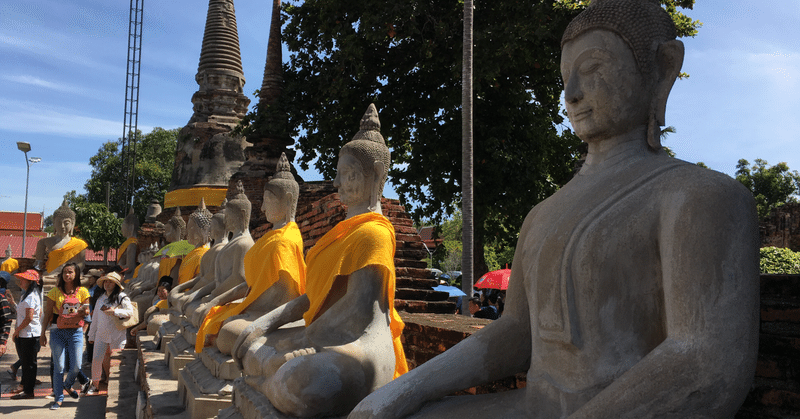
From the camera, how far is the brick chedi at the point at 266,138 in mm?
13711

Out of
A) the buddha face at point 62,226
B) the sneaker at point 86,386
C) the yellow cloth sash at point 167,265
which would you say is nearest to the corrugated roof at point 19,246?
the buddha face at point 62,226

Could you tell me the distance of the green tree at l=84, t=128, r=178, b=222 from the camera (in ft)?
120

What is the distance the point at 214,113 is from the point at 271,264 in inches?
750

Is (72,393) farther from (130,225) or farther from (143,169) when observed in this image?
(143,169)

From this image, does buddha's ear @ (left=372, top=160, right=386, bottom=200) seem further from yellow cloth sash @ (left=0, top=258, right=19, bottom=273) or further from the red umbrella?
yellow cloth sash @ (left=0, top=258, right=19, bottom=273)

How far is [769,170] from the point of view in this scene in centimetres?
3806

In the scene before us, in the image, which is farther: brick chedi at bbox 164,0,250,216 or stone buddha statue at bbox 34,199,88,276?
brick chedi at bbox 164,0,250,216

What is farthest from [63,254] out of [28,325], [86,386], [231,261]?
[231,261]

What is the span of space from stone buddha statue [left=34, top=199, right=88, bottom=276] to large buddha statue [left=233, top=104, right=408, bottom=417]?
32.8 ft

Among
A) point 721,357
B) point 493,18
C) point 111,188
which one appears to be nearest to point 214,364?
point 721,357

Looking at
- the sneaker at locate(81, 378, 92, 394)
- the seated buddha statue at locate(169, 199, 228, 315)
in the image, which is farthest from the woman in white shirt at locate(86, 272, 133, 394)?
the seated buddha statue at locate(169, 199, 228, 315)

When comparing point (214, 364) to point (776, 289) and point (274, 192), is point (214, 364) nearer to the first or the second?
point (274, 192)

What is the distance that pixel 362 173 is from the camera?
141 inches

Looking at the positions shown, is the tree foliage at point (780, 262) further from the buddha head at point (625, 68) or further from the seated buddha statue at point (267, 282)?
the buddha head at point (625, 68)
